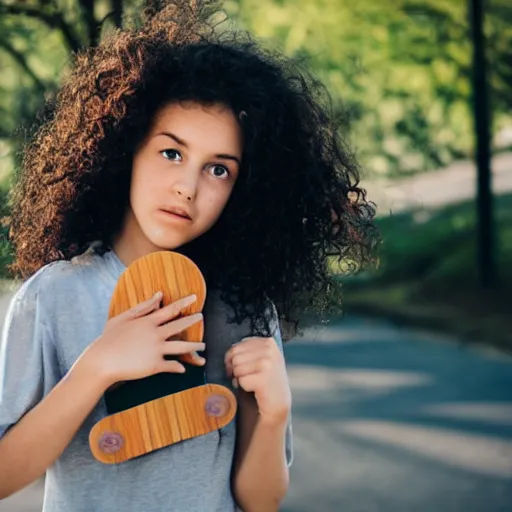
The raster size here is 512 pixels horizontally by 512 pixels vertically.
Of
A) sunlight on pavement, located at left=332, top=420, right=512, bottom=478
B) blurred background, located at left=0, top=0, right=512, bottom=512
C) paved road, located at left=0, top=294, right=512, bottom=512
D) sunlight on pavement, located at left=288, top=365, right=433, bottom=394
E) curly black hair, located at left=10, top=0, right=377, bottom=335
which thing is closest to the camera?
curly black hair, located at left=10, top=0, right=377, bottom=335

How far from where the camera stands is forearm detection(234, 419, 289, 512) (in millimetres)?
1674

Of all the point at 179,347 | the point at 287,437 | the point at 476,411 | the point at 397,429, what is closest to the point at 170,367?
the point at 179,347

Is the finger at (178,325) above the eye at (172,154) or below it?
below

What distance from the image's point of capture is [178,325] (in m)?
1.53

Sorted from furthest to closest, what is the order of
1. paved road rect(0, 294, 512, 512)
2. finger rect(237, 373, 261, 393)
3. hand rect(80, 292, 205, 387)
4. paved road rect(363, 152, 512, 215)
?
paved road rect(363, 152, 512, 215), paved road rect(0, 294, 512, 512), finger rect(237, 373, 261, 393), hand rect(80, 292, 205, 387)

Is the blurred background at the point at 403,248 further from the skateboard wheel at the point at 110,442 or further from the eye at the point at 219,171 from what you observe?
the skateboard wheel at the point at 110,442

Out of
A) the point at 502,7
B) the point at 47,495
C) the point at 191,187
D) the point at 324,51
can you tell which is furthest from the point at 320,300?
the point at 502,7

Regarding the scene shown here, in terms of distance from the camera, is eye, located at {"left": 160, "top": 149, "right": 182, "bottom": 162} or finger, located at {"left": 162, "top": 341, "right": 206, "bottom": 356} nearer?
finger, located at {"left": 162, "top": 341, "right": 206, "bottom": 356}

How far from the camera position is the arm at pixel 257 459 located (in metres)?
1.67

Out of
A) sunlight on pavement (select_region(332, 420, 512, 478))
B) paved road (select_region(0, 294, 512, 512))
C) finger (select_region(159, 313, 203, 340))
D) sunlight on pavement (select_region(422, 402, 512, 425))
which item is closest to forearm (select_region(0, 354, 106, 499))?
finger (select_region(159, 313, 203, 340))

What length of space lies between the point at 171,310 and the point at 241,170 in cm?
32

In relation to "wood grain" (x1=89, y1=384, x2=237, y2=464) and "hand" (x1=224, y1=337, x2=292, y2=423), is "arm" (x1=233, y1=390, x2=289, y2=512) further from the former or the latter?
"wood grain" (x1=89, y1=384, x2=237, y2=464)

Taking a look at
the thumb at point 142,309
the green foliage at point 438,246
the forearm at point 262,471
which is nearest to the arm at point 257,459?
the forearm at point 262,471

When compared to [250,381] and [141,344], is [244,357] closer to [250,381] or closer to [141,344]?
[250,381]
